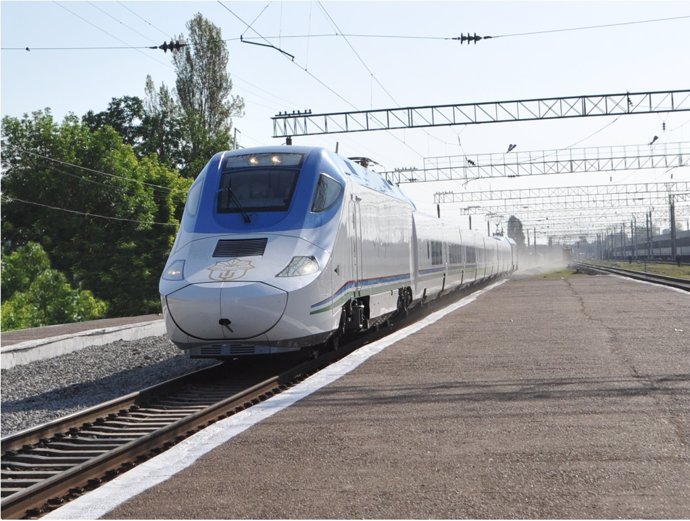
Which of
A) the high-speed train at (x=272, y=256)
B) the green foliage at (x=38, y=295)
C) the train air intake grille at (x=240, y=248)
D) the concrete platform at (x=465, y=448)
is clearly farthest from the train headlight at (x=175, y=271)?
the green foliage at (x=38, y=295)

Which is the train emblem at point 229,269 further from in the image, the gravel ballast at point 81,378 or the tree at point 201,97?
the tree at point 201,97

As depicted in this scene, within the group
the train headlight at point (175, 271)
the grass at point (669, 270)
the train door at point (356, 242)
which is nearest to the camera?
the train headlight at point (175, 271)

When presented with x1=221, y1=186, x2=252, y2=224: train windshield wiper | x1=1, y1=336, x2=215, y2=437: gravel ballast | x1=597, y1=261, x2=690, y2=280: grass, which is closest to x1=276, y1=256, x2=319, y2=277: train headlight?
x1=221, y1=186, x2=252, y2=224: train windshield wiper

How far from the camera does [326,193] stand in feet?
43.5

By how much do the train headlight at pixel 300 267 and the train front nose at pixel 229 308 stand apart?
0.37m

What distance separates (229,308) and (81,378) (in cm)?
493

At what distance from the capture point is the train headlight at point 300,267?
467 inches

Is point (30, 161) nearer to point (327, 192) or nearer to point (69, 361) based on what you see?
point (69, 361)

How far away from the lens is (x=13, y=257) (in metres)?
46.1

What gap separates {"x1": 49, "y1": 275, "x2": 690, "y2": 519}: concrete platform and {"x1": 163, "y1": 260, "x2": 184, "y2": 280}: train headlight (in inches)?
107

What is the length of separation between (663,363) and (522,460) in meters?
5.91

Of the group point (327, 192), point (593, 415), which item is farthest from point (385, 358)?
point (593, 415)

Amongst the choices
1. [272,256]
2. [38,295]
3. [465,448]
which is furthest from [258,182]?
[38,295]

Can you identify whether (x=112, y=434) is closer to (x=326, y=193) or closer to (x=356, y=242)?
(x=326, y=193)
